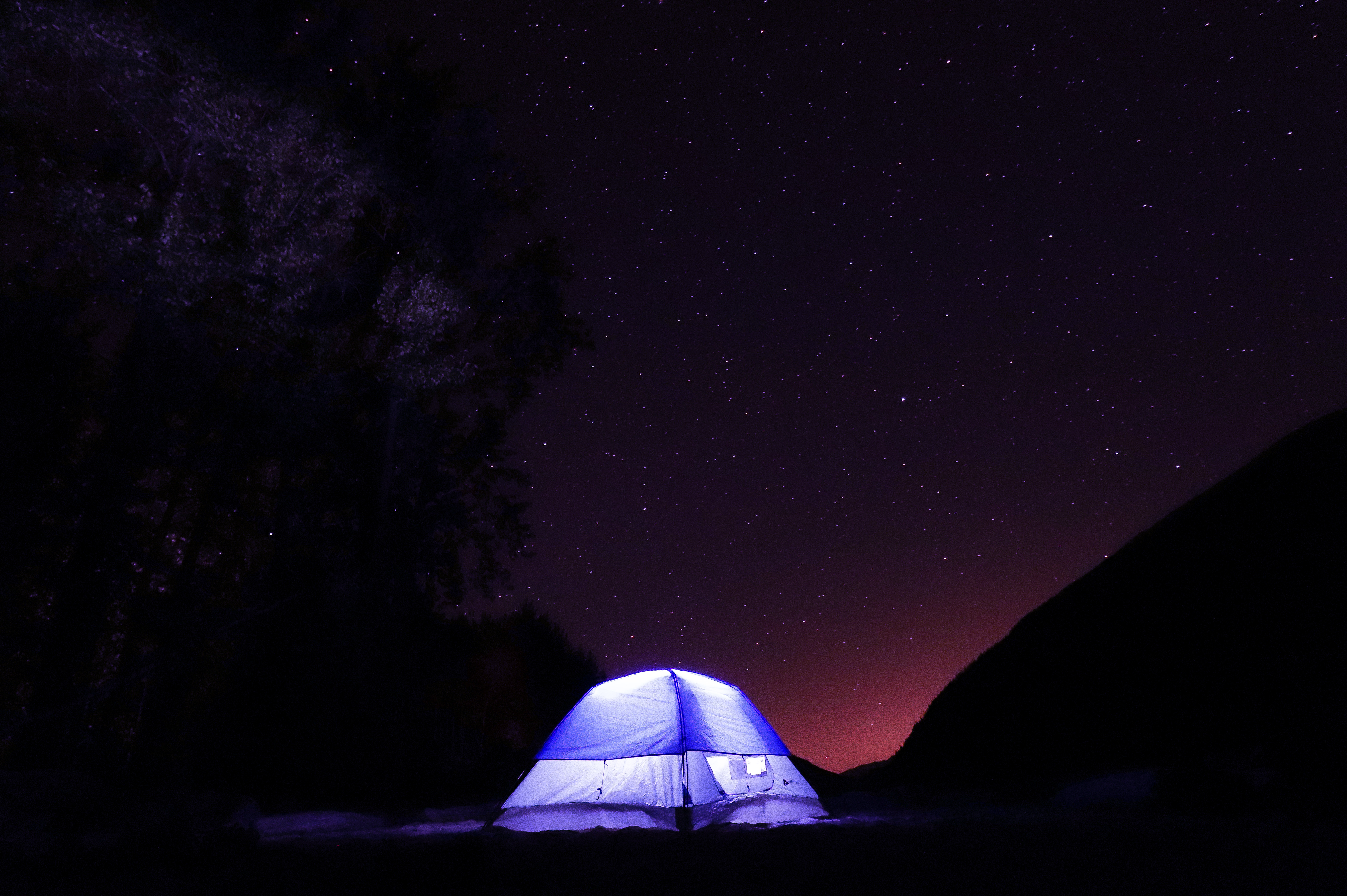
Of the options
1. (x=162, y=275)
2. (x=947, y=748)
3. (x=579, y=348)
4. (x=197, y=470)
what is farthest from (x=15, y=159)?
(x=947, y=748)

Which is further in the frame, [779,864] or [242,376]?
[242,376]

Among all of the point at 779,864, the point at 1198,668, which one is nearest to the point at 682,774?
the point at 779,864

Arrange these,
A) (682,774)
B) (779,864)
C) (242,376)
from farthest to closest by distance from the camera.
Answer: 1. (242,376)
2. (682,774)
3. (779,864)

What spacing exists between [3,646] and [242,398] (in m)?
5.46

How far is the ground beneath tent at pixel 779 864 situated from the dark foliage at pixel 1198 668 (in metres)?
2.61

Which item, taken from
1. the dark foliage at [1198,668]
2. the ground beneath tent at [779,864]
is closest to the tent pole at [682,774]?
the ground beneath tent at [779,864]

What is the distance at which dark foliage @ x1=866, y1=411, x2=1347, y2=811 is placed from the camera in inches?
354

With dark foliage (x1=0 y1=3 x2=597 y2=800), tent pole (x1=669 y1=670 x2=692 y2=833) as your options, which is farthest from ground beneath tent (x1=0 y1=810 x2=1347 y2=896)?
dark foliage (x1=0 y1=3 x2=597 y2=800)

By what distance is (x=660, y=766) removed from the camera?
8.59 m

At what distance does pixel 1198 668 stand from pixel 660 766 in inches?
512

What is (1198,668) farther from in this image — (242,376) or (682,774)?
(242,376)

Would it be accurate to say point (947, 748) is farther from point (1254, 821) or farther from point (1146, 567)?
point (1254, 821)

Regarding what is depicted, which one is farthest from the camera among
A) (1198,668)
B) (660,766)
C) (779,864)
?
(1198,668)

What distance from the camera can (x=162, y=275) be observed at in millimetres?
10984
